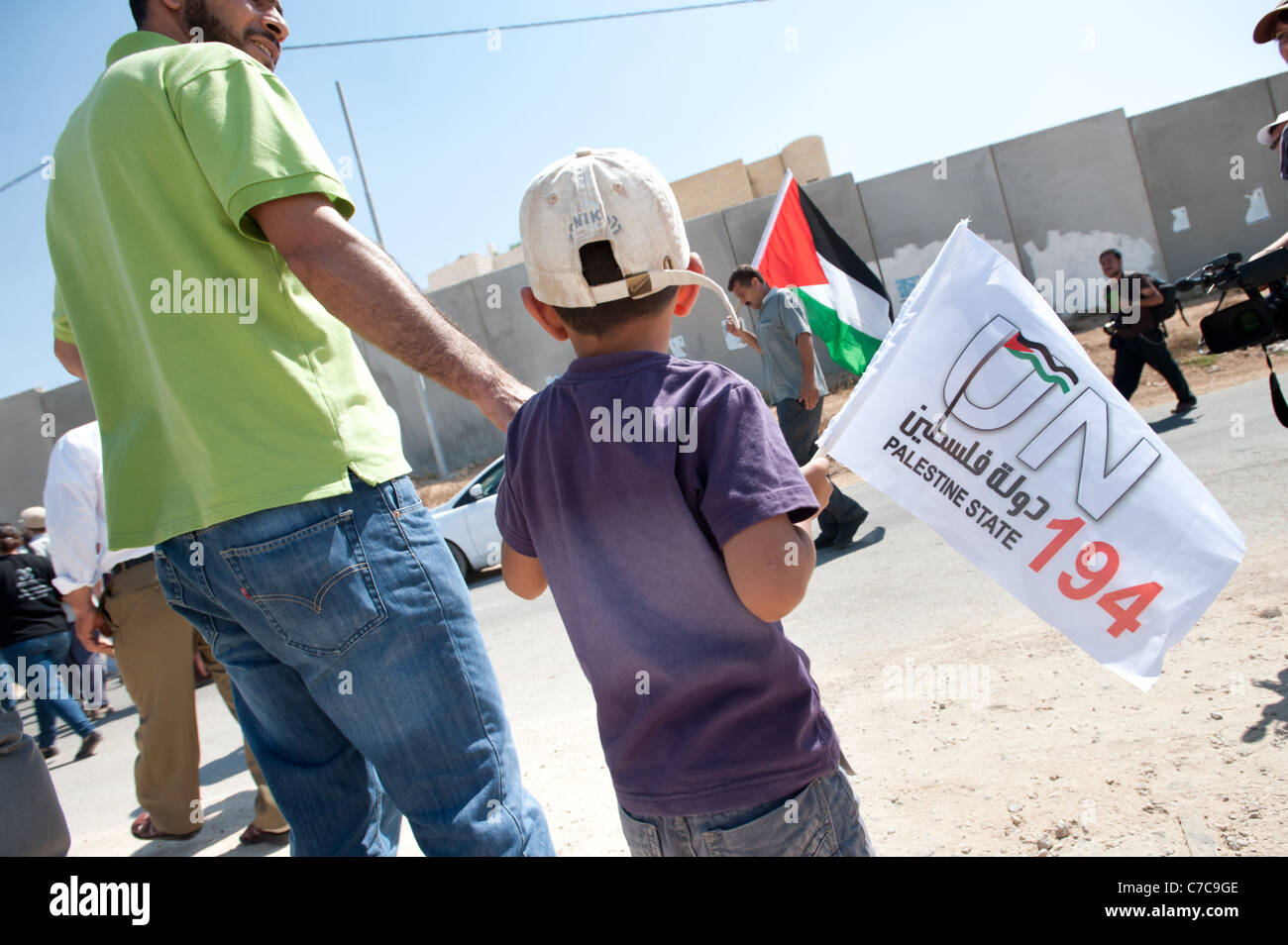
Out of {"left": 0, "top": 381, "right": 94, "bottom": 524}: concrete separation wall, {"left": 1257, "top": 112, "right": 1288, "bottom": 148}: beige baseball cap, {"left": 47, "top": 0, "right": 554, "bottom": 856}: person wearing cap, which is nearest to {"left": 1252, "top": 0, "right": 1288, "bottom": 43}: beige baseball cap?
{"left": 1257, "top": 112, "right": 1288, "bottom": 148}: beige baseball cap

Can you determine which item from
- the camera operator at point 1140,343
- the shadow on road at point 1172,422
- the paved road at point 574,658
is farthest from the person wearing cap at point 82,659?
the camera operator at point 1140,343

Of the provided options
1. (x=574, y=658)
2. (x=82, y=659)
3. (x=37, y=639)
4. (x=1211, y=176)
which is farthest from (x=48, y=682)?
(x=1211, y=176)

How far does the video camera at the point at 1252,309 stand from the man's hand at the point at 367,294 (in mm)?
2539

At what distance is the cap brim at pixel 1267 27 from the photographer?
3.58m

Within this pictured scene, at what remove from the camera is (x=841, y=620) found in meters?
5.02

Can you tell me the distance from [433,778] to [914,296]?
1.42 m

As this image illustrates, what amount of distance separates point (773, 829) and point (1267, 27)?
3967 mm

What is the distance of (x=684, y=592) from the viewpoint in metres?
1.45

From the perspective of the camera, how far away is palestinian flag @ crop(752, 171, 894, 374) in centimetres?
752

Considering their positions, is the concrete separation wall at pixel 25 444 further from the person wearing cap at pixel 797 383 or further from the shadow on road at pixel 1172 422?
the shadow on road at pixel 1172 422

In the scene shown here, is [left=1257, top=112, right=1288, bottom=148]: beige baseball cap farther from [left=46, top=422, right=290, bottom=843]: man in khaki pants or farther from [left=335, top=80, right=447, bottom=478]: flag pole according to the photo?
[left=335, top=80, right=447, bottom=478]: flag pole
